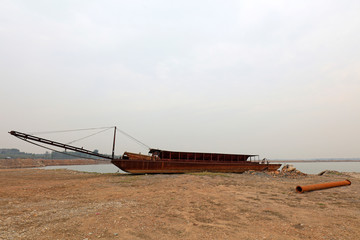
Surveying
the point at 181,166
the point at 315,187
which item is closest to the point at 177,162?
the point at 181,166

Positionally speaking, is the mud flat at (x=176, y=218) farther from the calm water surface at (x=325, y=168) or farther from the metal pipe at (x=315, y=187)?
the calm water surface at (x=325, y=168)

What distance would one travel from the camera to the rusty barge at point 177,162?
1972 cm

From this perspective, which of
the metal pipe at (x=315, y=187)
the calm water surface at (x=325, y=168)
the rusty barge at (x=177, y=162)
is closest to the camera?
the metal pipe at (x=315, y=187)

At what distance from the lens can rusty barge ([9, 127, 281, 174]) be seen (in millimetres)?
19719

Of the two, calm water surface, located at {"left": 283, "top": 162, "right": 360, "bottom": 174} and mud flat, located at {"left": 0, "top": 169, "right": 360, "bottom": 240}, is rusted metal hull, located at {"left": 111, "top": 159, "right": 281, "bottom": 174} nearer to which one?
mud flat, located at {"left": 0, "top": 169, "right": 360, "bottom": 240}

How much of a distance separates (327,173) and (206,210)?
26.4m

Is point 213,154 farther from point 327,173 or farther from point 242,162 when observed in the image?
point 327,173

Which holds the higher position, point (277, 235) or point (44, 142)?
point (44, 142)

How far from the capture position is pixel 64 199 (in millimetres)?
8820

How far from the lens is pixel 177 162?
22.2 m

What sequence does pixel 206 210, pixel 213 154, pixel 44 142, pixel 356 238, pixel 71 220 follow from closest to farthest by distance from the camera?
pixel 356 238, pixel 71 220, pixel 206 210, pixel 44 142, pixel 213 154

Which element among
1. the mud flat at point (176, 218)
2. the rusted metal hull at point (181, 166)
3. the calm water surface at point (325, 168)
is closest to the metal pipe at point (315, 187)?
the mud flat at point (176, 218)

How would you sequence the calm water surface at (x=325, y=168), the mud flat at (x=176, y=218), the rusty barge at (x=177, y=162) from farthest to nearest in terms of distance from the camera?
the calm water surface at (x=325, y=168) → the rusty barge at (x=177, y=162) → the mud flat at (x=176, y=218)

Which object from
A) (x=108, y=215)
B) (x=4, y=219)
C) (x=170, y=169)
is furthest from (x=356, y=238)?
(x=170, y=169)
